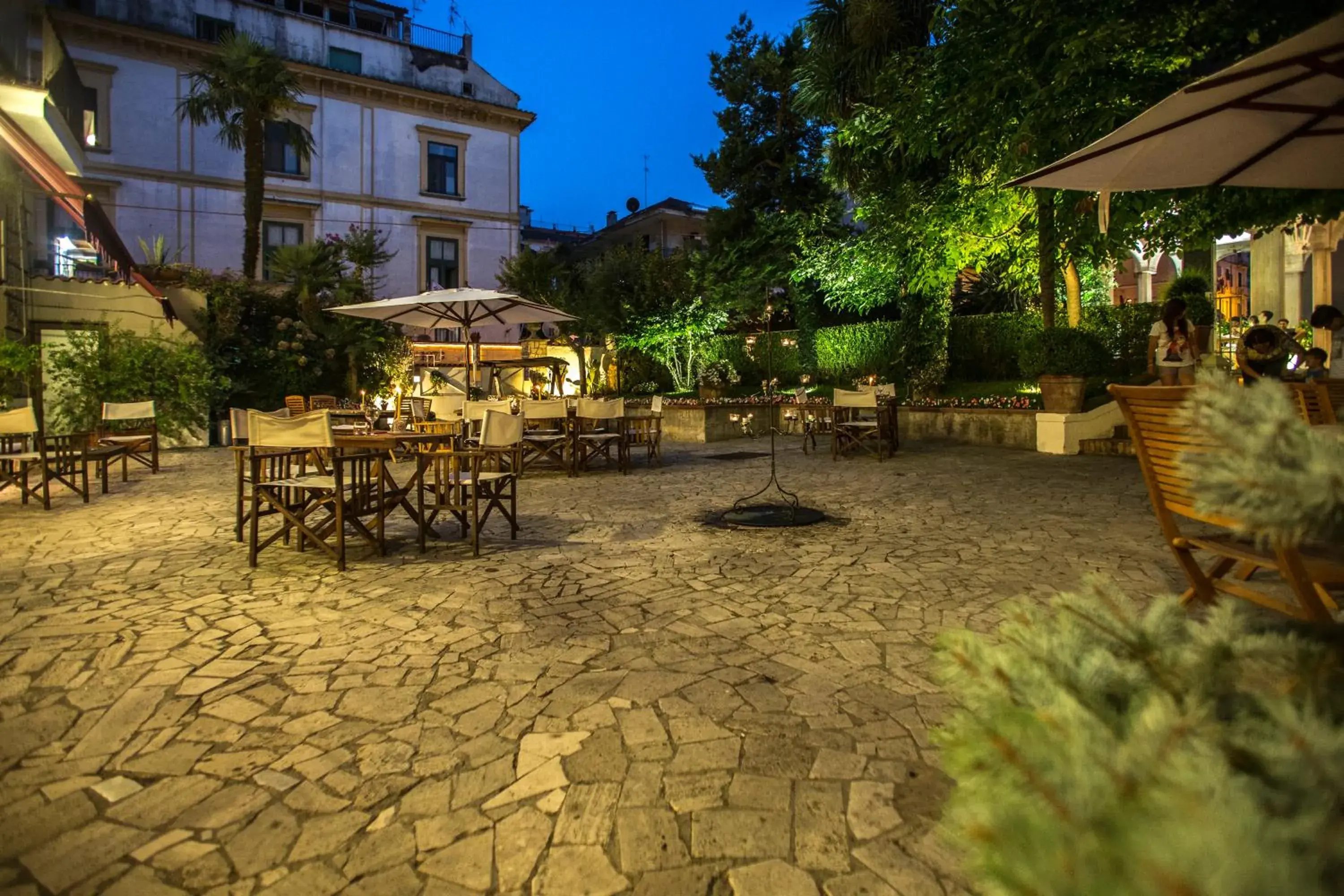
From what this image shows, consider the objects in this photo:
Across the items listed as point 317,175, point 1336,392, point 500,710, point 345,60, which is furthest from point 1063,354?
point 345,60

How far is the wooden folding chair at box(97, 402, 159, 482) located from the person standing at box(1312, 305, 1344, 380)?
1263cm

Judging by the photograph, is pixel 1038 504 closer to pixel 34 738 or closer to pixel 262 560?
pixel 262 560

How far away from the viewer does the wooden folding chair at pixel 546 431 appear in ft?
28.8

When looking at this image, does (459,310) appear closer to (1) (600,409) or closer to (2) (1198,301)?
(1) (600,409)

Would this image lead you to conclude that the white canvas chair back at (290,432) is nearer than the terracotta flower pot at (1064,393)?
Yes

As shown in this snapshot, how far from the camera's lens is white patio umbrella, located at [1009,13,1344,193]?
3256 millimetres

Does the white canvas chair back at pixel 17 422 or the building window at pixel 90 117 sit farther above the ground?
the building window at pixel 90 117

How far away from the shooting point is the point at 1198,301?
484 inches

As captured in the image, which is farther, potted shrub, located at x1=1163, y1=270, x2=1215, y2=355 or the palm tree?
the palm tree

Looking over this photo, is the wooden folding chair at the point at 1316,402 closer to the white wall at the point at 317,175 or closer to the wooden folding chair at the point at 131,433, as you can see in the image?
the wooden folding chair at the point at 131,433

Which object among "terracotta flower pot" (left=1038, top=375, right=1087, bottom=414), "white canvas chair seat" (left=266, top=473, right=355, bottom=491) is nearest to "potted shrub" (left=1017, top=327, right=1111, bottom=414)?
"terracotta flower pot" (left=1038, top=375, right=1087, bottom=414)

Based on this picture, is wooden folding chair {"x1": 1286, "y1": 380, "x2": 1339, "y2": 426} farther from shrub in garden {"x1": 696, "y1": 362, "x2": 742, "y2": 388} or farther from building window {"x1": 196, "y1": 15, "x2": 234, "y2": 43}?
building window {"x1": 196, "y1": 15, "x2": 234, "y2": 43}

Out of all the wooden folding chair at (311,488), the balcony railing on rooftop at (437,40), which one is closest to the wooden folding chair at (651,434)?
the wooden folding chair at (311,488)

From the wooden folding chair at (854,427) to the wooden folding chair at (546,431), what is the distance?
3.74 m
